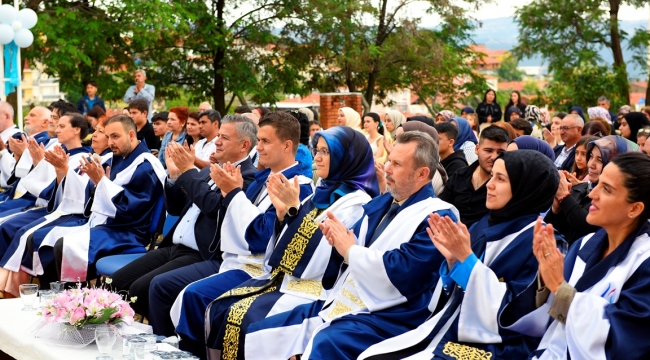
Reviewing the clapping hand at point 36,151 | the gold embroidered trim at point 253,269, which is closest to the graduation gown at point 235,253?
the gold embroidered trim at point 253,269

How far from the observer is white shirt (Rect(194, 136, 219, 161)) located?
28.8 feet

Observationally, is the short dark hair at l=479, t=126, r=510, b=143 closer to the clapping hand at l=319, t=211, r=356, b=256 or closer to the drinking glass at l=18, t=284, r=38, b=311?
the clapping hand at l=319, t=211, r=356, b=256

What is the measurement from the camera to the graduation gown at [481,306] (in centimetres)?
408

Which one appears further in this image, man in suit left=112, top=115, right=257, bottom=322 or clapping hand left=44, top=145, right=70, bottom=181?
clapping hand left=44, top=145, right=70, bottom=181

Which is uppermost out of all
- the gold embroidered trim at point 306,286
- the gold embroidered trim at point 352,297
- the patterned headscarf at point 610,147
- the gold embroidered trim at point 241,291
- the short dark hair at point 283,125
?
the short dark hair at point 283,125

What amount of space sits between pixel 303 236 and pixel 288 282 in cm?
37

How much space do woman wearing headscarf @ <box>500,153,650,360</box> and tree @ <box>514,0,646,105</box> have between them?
2253cm

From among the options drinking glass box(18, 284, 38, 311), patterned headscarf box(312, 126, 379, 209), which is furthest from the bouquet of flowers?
patterned headscarf box(312, 126, 379, 209)

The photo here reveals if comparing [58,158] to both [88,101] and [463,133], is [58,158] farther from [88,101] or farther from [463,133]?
[88,101]

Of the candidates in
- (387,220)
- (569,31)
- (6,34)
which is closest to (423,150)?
(387,220)

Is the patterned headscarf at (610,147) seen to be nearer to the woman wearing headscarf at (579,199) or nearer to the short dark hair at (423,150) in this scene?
the woman wearing headscarf at (579,199)

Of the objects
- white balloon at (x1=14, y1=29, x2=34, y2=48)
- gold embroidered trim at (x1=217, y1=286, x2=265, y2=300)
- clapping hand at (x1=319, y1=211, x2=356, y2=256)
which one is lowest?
gold embroidered trim at (x1=217, y1=286, x2=265, y2=300)

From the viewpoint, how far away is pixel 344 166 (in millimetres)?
5418

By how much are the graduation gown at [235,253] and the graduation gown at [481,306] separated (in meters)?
1.71
